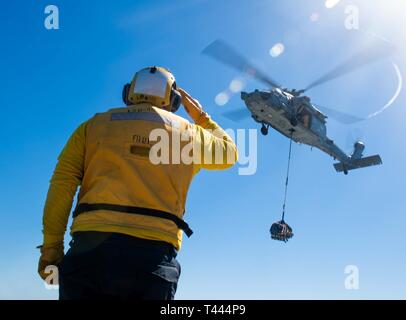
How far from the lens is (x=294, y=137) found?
84.7ft

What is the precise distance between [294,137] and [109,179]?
2373 centimetres

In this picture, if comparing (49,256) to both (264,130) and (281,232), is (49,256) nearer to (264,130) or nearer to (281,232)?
(281,232)

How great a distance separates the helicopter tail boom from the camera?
1265 inches

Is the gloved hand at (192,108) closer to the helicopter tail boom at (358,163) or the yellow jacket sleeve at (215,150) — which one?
the yellow jacket sleeve at (215,150)

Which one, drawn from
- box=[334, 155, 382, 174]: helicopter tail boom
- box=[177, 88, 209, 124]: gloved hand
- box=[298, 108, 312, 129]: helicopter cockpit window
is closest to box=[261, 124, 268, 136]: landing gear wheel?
box=[298, 108, 312, 129]: helicopter cockpit window

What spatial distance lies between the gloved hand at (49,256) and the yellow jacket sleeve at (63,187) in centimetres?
3

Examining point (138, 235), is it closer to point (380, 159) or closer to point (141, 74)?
point (141, 74)

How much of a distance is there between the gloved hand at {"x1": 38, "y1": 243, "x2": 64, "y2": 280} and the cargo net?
684 inches

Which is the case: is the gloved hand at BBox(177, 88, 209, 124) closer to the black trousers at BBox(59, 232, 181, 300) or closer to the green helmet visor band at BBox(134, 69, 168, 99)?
the green helmet visor band at BBox(134, 69, 168, 99)

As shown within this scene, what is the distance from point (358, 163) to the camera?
3281 centimetres

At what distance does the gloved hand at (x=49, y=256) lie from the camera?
3.11 metres

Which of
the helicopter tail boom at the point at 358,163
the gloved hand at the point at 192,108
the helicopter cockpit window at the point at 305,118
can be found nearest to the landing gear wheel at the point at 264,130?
the helicopter cockpit window at the point at 305,118

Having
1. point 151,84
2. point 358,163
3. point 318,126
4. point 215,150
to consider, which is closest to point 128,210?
point 215,150
